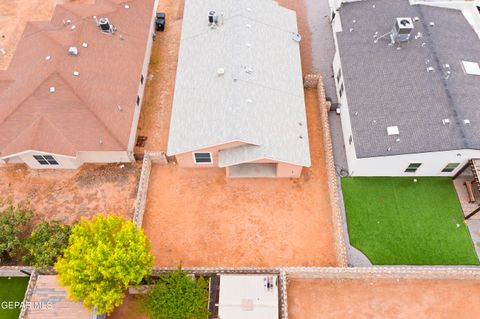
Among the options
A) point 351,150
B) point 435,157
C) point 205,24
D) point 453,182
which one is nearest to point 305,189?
point 351,150

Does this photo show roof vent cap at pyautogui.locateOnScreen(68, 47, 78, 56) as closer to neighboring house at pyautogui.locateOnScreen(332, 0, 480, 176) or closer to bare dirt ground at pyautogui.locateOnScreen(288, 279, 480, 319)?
neighboring house at pyautogui.locateOnScreen(332, 0, 480, 176)

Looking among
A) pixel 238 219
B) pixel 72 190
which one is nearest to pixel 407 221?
pixel 238 219

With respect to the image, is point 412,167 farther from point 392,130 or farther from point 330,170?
point 330,170

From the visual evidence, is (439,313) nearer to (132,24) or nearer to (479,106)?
(479,106)

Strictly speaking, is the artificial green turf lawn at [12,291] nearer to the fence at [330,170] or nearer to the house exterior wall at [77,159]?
the house exterior wall at [77,159]

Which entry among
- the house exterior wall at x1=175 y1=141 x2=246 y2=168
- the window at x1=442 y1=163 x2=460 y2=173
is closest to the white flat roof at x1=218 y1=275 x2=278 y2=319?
the house exterior wall at x1=175 y1=141 x2=246 y2=168

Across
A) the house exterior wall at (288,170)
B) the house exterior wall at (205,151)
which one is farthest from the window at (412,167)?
the house exterior wall at (205,151)
